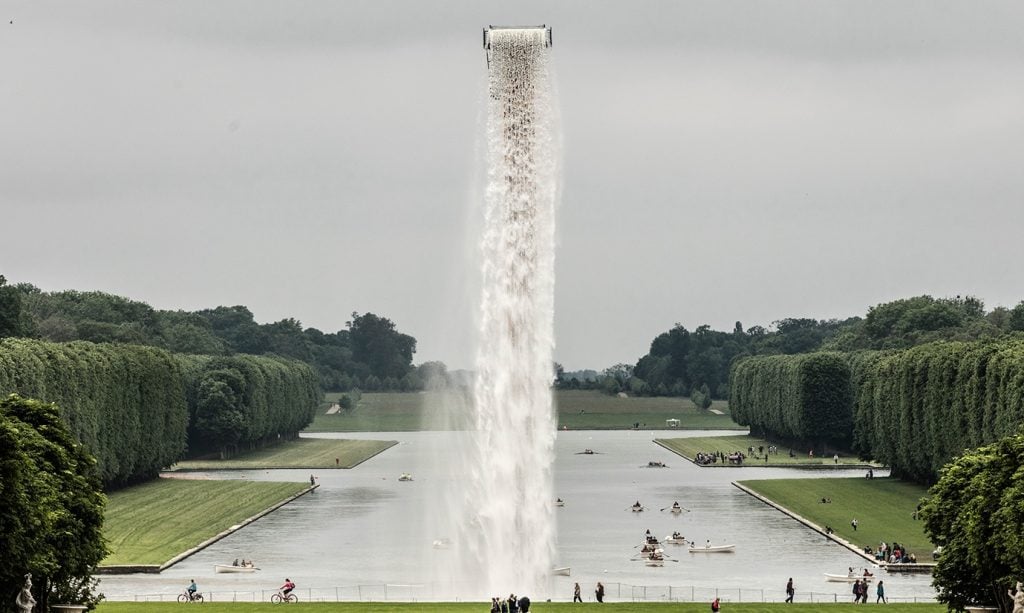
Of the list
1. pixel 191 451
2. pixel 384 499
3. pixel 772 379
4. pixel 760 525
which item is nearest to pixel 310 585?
pixel 760 525

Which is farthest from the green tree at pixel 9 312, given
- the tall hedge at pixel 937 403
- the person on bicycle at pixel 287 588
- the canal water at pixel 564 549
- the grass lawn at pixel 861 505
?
the person on bicycle at pixel 287 588

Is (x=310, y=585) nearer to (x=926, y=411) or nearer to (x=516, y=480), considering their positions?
(x=516, y=480)

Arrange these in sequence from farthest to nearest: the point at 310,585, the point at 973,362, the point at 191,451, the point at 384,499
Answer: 1. the point at 191,451
2. the point at 384,499
3. the point at 973,362
4. the point at 310,585

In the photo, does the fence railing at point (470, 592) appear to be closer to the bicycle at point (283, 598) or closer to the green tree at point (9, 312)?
the bicycle at point (283, 598)

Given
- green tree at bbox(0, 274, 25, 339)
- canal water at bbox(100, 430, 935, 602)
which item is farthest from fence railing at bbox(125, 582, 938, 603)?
green tree at bbox(0, 274, 25, 339)

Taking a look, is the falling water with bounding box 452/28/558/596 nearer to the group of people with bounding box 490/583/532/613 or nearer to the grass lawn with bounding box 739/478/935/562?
the group of people with bounding box 490/583/532/613

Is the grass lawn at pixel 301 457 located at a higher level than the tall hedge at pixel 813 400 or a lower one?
lower
